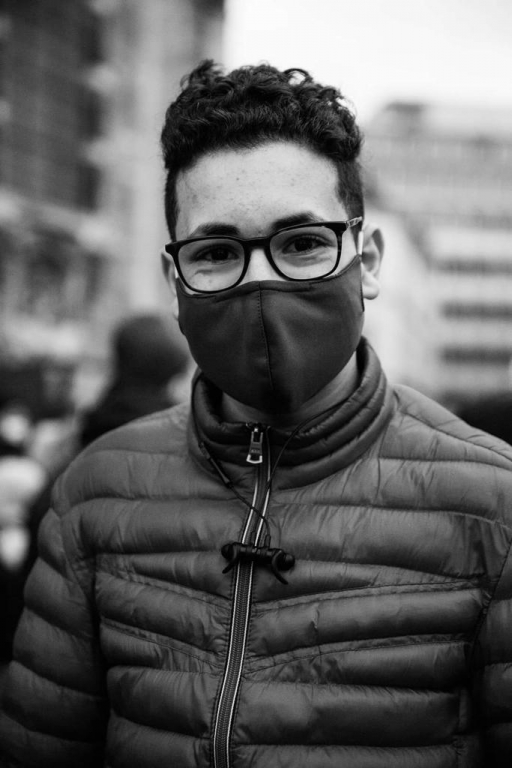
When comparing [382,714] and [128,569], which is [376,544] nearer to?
[382,714]

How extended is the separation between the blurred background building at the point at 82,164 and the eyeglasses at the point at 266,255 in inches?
595

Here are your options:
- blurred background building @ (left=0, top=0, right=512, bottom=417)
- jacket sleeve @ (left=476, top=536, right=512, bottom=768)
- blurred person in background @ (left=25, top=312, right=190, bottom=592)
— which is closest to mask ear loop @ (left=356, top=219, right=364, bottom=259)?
jacket sleeve @ (left=476, top=536, right=512, bottom=768)

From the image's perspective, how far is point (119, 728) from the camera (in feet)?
6.20

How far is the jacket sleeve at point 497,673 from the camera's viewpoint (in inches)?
66.4

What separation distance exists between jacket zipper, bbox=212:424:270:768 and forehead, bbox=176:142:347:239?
46cm

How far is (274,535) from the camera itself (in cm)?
184

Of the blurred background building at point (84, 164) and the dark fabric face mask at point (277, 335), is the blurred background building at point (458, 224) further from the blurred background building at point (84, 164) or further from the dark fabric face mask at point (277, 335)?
the dark fabric face mask at point (277, 335)

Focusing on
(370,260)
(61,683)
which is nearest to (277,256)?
(370,260)

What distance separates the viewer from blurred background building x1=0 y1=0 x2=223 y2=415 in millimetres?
19391

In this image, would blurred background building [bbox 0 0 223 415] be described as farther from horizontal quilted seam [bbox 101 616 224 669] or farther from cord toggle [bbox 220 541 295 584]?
cord toggle [bbox 220 541 295 584]

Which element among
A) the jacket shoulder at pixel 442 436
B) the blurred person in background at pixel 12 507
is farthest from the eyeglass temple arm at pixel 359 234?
the blurred person in background at pixel 12 507

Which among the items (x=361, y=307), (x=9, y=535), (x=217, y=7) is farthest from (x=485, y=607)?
(x=217, y=7)

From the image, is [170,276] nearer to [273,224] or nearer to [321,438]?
[273,224]

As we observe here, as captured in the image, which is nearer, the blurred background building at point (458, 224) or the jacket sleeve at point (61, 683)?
the jacket sleeve at point (61, 683)
